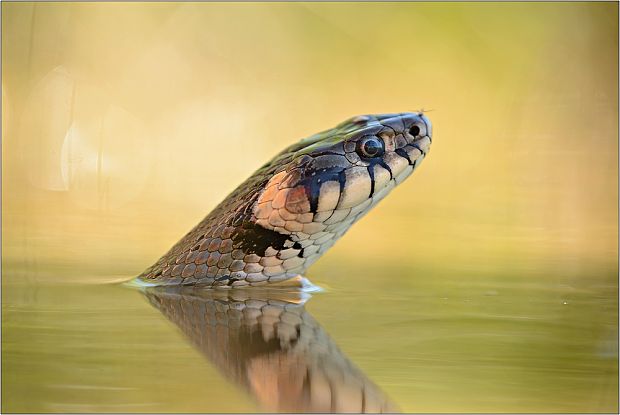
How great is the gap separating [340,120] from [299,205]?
27.5 ft

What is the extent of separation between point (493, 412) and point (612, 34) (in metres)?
12.3

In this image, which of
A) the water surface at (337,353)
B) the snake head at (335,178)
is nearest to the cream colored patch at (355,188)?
the snake head at (335,178)

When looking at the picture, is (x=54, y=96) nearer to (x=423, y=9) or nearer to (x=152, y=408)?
(x=423, y=9)

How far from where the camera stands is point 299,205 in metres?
4.23

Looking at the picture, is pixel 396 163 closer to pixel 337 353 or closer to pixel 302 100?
pixel 337 353

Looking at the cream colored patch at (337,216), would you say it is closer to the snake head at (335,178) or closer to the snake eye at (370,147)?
the snake head at (335,178)

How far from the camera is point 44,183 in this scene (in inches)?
379

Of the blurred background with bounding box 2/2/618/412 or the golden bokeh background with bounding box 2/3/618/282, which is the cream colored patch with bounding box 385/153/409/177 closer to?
the blurred background with bounding box 2/2/618/412

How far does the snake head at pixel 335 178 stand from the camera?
13.9ft

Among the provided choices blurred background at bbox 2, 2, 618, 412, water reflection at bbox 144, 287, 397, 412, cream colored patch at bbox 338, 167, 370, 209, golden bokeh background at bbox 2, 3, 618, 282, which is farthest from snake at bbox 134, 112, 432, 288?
golden bokeh background at bbox 2, 3, 618, 282

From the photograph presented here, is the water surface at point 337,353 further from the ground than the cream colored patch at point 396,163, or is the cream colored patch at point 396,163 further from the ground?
the cream colored patch at point 396,163

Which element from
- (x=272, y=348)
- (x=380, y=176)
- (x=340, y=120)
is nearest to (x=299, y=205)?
(x=380, y=176)

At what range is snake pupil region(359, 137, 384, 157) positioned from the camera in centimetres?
435

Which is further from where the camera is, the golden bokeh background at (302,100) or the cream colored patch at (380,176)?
the golden bokeh background at (302,100)
